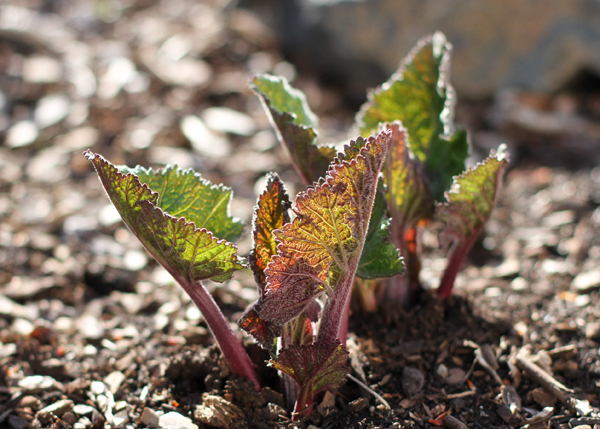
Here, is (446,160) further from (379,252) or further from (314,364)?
(314,364)

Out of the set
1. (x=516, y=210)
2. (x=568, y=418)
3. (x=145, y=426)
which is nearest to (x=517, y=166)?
(x=516, y=210)

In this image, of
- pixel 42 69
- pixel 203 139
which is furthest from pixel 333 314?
pixel 42 69

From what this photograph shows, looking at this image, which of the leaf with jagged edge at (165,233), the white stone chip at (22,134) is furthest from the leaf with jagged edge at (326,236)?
the white stone chip at (22,134)

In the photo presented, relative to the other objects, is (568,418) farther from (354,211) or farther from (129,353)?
(129,353)

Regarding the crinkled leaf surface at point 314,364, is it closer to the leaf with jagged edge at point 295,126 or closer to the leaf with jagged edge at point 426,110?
the leaf with jagged edge at point 295,126

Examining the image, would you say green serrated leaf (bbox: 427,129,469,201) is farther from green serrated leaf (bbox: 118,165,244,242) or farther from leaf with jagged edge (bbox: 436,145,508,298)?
green serrated leaf (bbox: 118,165,244,242)

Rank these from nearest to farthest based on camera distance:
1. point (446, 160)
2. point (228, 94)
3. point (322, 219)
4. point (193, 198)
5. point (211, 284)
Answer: point (322, 219) < point (193, 198) < point (446, 160) < point (211, 284) < point (228, 94)
